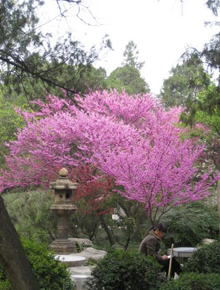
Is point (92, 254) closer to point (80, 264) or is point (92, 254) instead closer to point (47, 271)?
point (80, 264)

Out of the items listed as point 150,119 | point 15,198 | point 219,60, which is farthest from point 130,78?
point 219,60

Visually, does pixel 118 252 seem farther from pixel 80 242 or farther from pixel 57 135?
pixel 57 135

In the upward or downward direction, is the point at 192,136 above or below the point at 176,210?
above

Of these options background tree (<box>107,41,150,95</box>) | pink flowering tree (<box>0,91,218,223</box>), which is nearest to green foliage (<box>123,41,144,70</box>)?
background tree (<box>107,41,150,95</box>)

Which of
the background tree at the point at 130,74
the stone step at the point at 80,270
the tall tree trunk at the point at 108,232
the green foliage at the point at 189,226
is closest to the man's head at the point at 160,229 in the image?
the stone step at the point at 80,270

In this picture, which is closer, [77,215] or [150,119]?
[77,215]

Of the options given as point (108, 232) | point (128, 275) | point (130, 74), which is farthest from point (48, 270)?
point (130, 74)

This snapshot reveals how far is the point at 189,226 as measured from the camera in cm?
1187

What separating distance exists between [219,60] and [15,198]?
29.8 feet

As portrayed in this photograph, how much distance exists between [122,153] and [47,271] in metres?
6.94

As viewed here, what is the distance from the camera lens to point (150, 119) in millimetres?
16953

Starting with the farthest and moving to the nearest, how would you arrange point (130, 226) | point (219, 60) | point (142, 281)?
point (130, 226) < point (219, 60) < point (142, 281)

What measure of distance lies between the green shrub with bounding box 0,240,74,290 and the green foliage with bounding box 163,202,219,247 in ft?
22.4

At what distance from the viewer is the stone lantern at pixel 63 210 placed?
1166 centimetres
